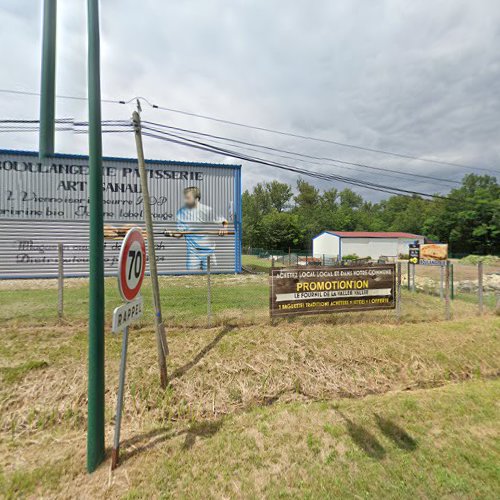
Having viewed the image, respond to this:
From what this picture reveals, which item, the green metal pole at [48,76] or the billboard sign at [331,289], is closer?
the green metal pole at [48,76]

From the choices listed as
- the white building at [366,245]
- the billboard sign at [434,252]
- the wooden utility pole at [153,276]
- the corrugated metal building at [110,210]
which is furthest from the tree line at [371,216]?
the wooden utility pole at [153,276]

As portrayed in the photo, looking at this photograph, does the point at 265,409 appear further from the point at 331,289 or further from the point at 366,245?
the point at 366,245

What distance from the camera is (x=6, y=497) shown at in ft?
8.20

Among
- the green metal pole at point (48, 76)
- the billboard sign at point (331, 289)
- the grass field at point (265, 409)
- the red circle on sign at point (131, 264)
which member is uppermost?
the green metal pole at point (48, 76)

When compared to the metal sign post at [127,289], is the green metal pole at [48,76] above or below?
above

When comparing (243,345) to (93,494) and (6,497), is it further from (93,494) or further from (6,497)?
(6,497)

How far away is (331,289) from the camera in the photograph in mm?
6195

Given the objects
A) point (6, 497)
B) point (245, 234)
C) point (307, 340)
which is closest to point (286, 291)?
point (307, 340)

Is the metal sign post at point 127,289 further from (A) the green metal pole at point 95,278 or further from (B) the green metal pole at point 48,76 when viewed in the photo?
(B) the green metal pole at point 48,76

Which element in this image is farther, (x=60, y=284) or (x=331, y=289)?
(x=331, y=289)

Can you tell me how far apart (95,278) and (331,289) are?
4.81 meters

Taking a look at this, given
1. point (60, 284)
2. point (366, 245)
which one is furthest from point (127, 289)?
point (366, 245)

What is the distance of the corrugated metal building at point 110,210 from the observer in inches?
562

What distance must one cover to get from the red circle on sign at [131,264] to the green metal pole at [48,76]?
1.38m
